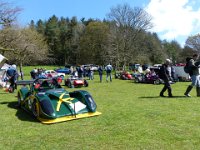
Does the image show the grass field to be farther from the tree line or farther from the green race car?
the tree line

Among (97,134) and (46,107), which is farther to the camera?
(46,107)

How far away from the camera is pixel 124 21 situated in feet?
169

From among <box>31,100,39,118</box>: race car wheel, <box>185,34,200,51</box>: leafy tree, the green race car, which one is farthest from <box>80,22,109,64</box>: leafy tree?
<box>31,100,39,118</box>: race car wheel

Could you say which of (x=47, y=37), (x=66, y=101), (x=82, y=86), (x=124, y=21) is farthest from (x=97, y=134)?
(x=47, y=37)

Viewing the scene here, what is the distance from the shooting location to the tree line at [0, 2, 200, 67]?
44.3 metres

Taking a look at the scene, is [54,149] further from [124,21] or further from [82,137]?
[124,21]

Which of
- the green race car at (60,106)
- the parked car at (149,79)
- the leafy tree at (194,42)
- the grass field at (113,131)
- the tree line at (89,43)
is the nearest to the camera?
the grass field at (113,131)

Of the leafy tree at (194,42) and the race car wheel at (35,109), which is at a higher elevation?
the leafy tree at (194,42)

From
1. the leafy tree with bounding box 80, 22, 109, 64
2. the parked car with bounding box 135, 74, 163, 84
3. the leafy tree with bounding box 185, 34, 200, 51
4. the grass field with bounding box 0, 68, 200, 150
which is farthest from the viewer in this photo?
the leafy tree with bounding box 185, 34, 200, 51

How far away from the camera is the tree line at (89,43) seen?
4431 centimetres

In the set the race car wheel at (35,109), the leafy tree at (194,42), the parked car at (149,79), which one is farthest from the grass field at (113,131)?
the leafy tree at (194,42)

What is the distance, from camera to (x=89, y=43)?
2837 inches

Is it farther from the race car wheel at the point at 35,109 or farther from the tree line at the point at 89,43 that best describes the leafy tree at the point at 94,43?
the race car wheel at the point at 35,109

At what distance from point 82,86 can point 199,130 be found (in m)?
16.4
